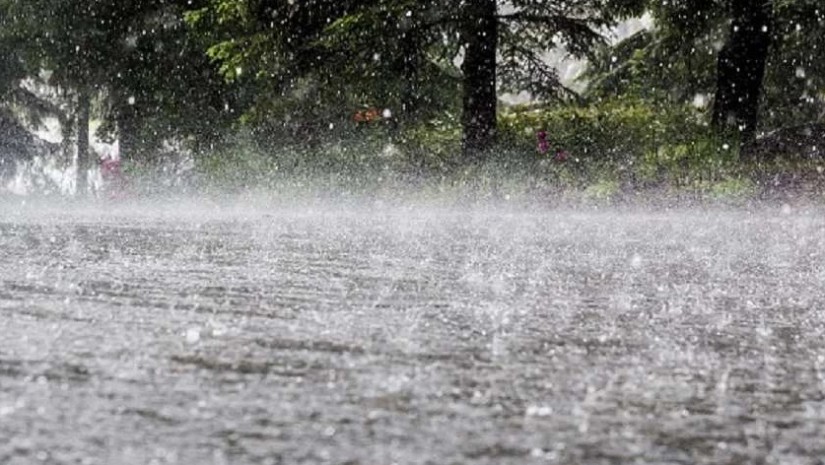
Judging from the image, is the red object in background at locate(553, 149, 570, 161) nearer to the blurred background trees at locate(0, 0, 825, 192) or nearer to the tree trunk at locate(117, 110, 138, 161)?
the blurred background trees at locate(0, 0, 825, 192)

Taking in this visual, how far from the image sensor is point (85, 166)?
31.2 m

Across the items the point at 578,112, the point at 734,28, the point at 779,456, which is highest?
the point at 734,28

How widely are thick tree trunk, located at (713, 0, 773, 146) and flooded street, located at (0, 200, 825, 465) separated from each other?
402 inches

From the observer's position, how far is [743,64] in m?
17.1

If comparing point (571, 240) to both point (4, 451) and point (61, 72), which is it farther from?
point (61, 72)

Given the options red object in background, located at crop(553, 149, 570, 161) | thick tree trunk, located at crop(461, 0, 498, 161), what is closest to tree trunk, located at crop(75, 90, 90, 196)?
thick tree trunk, located at crop(461, 0, 498, 161)

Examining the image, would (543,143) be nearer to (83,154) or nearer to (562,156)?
(562,156)

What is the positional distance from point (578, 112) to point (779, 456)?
15.8 meters

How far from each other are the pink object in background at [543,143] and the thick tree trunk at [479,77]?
824 mm

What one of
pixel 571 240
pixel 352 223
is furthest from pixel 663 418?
pixel 352 223

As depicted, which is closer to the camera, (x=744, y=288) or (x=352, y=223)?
(x=744, y=288)

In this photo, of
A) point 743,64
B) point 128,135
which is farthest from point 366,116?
point 128,135

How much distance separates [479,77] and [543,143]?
1.81 metres

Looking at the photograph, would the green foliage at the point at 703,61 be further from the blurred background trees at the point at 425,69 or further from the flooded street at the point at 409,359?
the flooded street at the point at 409,359
